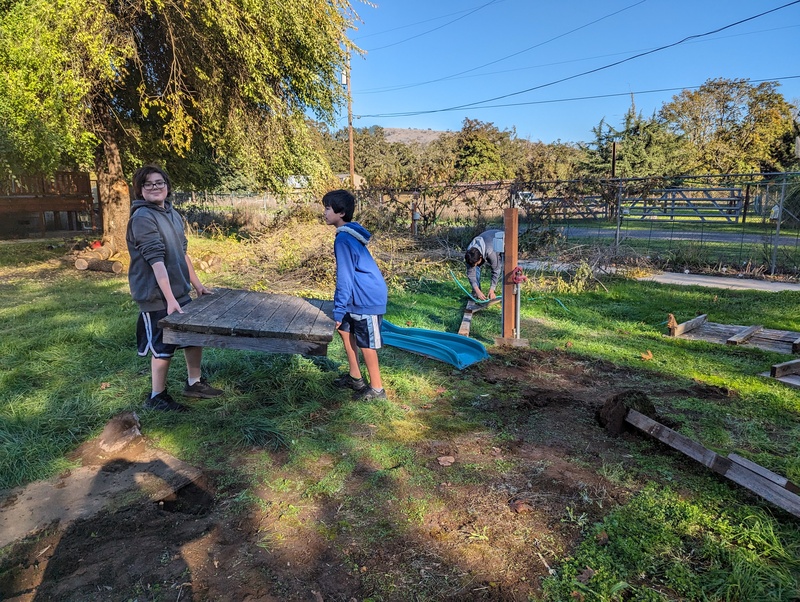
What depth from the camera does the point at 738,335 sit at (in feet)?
19.5

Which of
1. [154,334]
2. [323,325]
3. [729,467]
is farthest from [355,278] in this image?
[729,467]

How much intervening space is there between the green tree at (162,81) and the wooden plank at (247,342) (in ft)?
27.1

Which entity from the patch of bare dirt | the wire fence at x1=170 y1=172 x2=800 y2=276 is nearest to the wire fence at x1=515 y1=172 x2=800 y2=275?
the wire fence at x1=170 y1=172 x2=800 y2=276

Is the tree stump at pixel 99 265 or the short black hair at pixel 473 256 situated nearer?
the short black hair at pixel 473 256

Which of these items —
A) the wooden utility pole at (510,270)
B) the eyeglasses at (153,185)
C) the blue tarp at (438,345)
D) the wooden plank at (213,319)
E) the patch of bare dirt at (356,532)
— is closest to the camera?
the patch of bare dirt at (356,532)

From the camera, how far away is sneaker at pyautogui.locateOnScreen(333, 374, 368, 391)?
428 centimetres

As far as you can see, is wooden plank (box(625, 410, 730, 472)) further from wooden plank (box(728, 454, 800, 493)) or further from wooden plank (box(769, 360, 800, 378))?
wooden plank (box(769, 360, 800, 378))

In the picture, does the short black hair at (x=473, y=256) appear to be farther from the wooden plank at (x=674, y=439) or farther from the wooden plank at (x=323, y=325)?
the wooden plank at (x=674, y=439)

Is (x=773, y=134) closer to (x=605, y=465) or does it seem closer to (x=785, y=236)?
(x=785, y=236)

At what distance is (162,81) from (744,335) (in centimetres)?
1316

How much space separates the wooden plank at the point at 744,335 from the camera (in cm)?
580

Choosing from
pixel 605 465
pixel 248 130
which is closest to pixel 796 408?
pixel 605 465

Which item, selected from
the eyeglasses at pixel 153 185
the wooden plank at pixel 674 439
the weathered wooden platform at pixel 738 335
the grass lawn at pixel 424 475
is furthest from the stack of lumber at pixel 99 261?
the wooden plank at pixel 674 439

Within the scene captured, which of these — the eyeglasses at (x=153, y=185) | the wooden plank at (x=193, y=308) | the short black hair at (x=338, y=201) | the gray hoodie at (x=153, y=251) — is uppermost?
Answer: the eyeglasses at (x=153, y=185)
